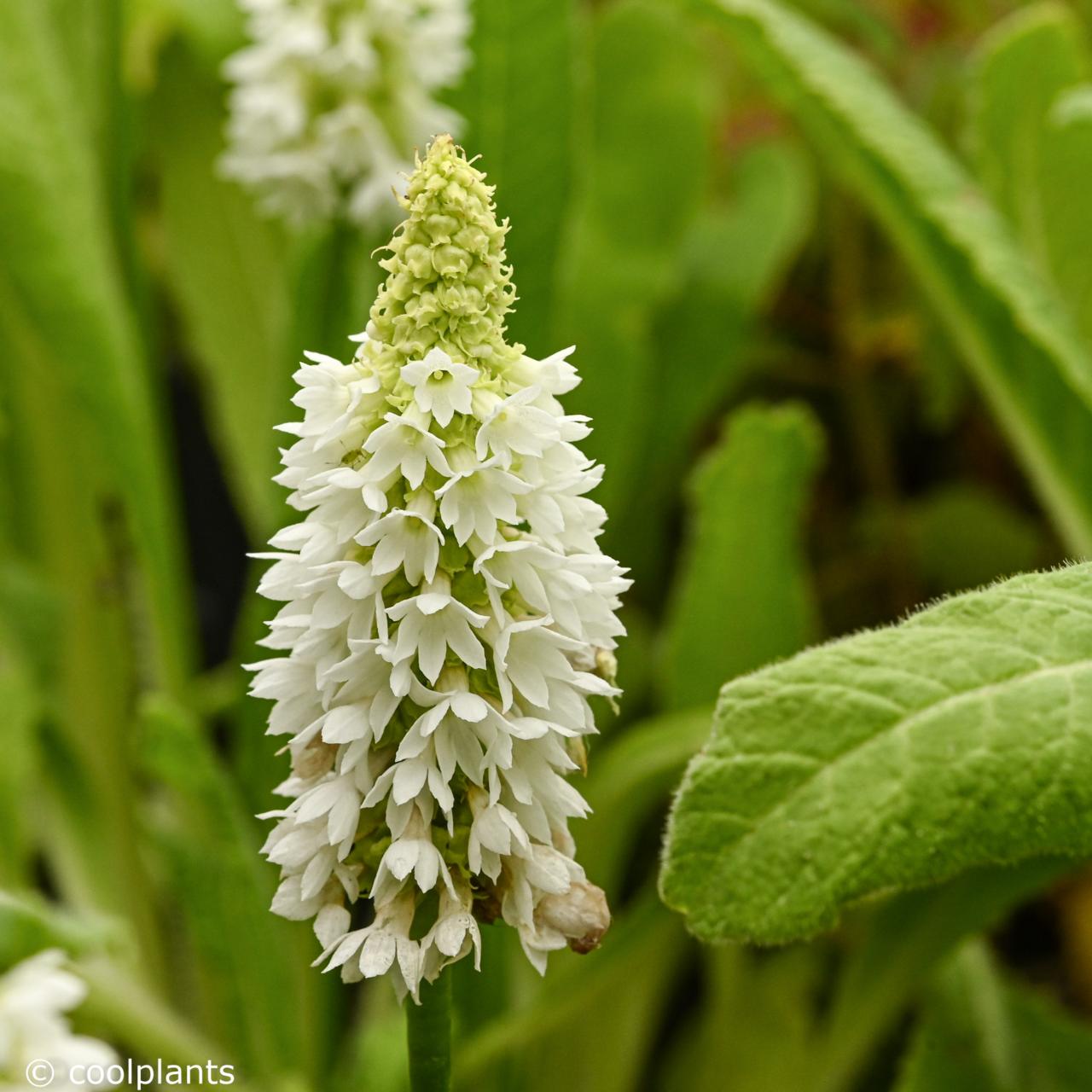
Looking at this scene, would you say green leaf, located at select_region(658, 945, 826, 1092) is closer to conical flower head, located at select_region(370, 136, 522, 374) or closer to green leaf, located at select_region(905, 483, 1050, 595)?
green leaf, located at select_region(905, 483, 1050, 595)

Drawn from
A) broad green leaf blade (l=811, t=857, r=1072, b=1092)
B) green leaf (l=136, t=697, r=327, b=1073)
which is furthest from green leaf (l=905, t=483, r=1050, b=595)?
green leaf (l=136, t=697, r=327, b=1073)

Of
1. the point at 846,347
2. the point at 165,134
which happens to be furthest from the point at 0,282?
the point at 846,347

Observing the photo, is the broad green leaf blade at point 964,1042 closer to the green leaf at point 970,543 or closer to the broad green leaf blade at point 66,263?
the green leaf at point 970,543

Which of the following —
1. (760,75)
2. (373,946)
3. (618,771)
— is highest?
(760,75)

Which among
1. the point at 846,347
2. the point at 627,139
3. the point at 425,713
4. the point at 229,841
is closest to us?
the point at 425,713

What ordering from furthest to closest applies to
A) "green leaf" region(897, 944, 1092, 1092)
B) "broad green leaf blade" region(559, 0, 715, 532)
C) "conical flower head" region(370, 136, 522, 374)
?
"broad green leaf blade" region(559, 0, 715, 532)
"green leaf" region(897, 944, 1092, 1092)
"conical flower head" region(370, 136, 522, 374)

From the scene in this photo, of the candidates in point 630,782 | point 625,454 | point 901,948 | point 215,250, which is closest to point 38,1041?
point 630,782

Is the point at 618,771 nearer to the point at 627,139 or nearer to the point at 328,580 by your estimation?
the point at 328,580
